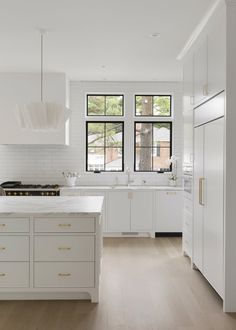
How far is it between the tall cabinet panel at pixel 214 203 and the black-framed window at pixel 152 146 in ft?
10.3

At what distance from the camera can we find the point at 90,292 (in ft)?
11.6

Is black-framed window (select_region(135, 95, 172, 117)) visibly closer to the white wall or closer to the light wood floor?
the white wall

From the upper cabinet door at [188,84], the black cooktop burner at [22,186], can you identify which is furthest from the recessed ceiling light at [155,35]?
the black cooktop burner at [22,186]

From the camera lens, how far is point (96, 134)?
7094mm

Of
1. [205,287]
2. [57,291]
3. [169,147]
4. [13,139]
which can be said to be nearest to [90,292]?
A: [57,291]

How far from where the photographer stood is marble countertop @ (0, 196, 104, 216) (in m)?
3.54

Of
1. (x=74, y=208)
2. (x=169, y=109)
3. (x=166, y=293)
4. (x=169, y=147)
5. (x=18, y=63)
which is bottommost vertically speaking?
(x=166, y=293)

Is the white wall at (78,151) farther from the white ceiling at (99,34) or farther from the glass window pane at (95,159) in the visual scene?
the white ceiling at (99,34)

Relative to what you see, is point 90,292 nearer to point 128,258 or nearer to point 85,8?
point 128,258

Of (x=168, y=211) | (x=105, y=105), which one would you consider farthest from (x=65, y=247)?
(x=105, y=105)

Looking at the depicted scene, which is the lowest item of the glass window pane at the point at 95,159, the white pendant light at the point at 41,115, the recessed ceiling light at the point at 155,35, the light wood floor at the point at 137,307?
the light wood floor at the point at 137,307

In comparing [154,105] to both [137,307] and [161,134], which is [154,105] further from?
[137,307]

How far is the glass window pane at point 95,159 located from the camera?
7.11 m

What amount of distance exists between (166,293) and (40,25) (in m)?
3.14
